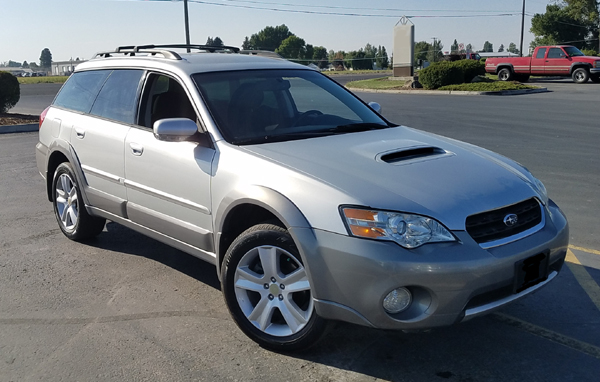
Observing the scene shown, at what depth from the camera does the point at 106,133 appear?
193 inches

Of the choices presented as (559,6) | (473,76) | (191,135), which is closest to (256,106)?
(191,135)

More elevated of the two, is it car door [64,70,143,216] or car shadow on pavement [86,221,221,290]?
car door [64,70,143,216]

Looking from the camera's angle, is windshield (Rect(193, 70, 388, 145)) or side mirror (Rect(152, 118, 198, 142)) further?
windshield (Rect(193, 70, 388, 145))

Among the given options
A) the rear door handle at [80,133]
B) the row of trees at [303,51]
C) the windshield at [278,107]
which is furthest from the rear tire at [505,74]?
the row of trees at [303,51]

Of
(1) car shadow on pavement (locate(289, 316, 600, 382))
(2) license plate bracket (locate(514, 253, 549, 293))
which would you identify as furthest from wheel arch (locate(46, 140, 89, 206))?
(2) license plate bracket (locate(514, 253, 549, 293))

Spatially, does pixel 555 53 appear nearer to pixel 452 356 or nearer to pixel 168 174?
pixel 168 174

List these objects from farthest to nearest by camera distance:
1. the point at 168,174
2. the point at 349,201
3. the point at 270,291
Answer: the point at 168,174
the point at 270,291
the point at 349,201

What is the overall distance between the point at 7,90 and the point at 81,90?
13894 millimetres

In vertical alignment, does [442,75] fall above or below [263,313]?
above

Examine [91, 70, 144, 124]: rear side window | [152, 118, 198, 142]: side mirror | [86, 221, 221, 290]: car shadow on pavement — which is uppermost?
[91, 70, 144, 124]: rear side window

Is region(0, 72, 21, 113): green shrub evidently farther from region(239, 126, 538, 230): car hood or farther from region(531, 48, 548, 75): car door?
region(531, 48, 548, 75): car door

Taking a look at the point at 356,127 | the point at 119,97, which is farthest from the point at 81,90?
the point at 356,127

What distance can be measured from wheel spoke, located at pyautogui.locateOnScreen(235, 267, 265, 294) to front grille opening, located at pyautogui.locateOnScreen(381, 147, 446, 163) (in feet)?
3.46

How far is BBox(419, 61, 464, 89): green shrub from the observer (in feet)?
87.9
